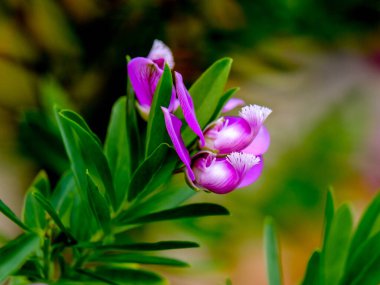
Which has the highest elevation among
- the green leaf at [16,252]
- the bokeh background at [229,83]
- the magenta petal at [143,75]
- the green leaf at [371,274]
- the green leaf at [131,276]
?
the bokeh background at [229,83]

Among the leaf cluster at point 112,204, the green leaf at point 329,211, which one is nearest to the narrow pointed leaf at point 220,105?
the leaf cluster at point 112,204

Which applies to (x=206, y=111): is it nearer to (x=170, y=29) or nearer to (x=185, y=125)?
(x=185, y=125)

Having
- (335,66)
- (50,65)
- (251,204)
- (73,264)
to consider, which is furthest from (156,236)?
(335,66)

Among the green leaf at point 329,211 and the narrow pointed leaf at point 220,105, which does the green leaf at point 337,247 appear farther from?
the narrow pointed leaf at point 220,105

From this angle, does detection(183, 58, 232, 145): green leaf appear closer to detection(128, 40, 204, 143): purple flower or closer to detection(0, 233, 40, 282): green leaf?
detection(128, 40, 204, 143): purple flower

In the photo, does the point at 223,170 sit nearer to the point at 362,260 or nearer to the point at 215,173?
the point at 215,173

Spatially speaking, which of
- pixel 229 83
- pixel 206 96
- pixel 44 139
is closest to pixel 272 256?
pixel 206 96
